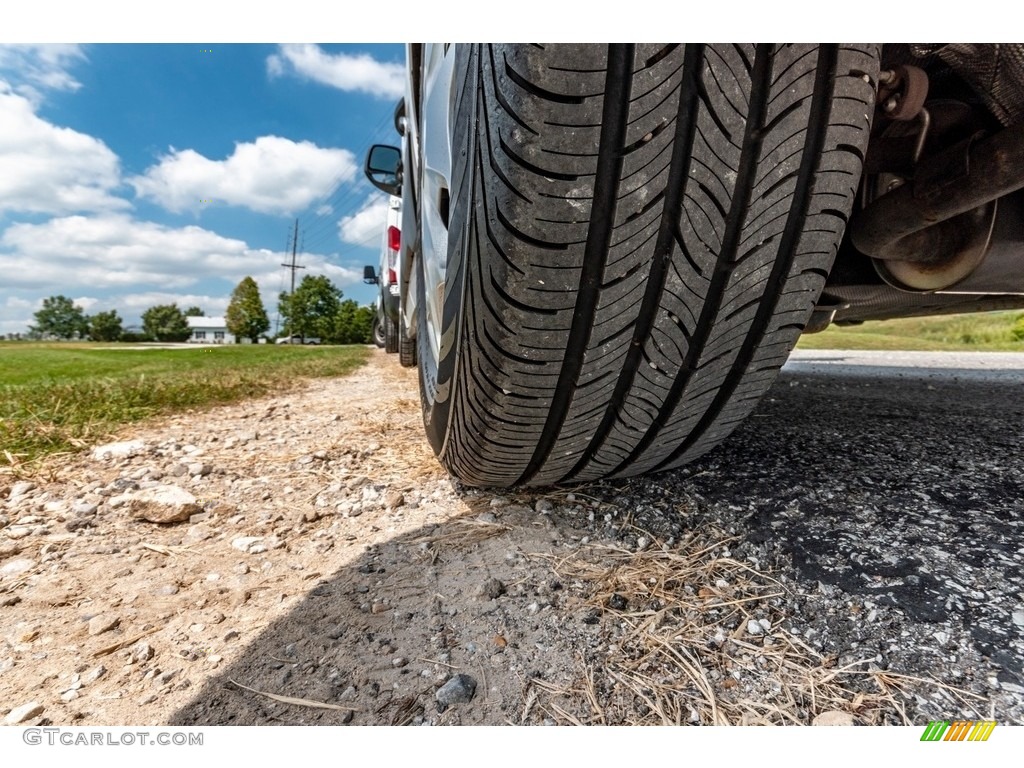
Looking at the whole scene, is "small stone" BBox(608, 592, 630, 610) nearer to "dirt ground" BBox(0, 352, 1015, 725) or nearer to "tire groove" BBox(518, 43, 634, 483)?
"dirt ground" BBox(0, 352, 1015, 725)

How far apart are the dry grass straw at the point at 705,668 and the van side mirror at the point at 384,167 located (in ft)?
8.75

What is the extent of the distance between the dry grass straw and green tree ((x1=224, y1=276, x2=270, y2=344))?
112 feet

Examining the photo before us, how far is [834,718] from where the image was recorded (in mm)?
682

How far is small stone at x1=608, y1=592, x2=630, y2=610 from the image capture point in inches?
35.9

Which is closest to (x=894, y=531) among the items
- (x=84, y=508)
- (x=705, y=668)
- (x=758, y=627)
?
(x=758, y=627)

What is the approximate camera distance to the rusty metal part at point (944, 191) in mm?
793

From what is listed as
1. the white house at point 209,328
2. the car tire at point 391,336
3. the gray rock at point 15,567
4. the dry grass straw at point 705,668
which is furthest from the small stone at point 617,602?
the white house at point 209,328

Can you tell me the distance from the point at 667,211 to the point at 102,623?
3.85 feet

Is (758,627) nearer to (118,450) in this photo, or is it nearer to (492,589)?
(492,589)

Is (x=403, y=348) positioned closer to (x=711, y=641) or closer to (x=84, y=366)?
(x=84, y=366)

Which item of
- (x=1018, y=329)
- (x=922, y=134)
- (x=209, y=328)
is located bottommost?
(x=209, y=328)
